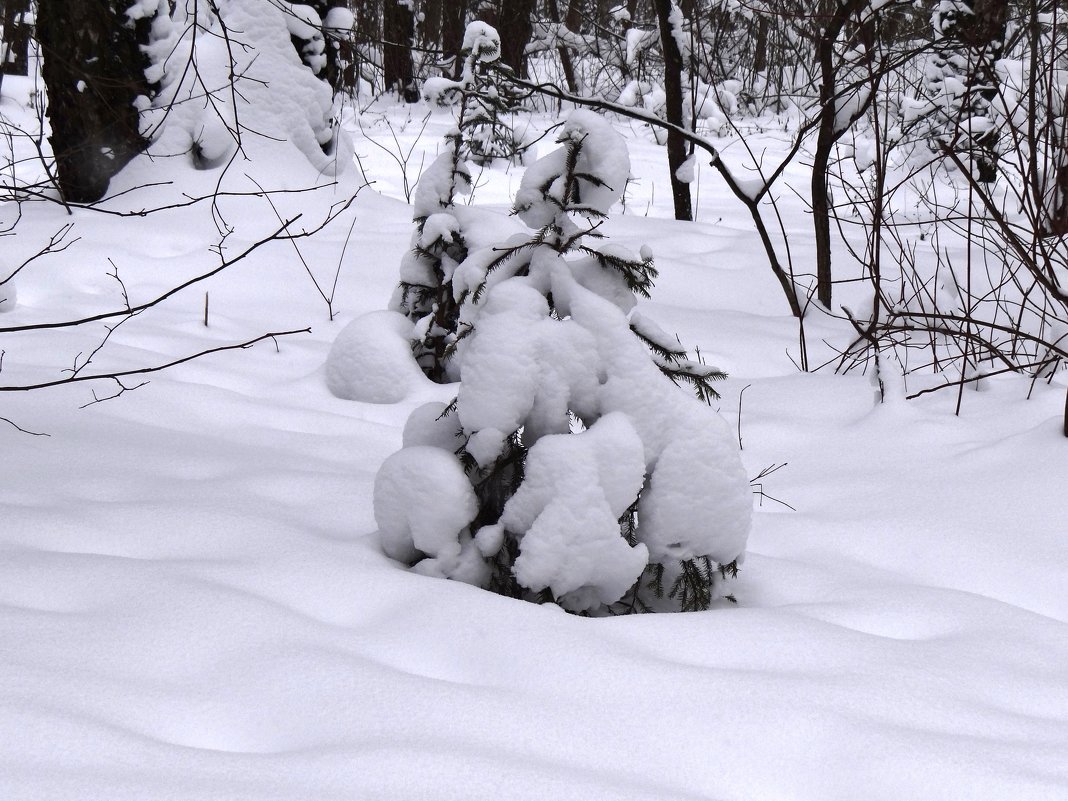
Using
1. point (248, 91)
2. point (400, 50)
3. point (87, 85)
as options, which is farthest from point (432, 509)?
point (400, 50)

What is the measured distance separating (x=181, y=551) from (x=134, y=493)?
0.37 metres

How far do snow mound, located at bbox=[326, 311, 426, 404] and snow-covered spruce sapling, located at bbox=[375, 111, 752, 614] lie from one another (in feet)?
4.67

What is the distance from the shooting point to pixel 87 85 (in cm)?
493

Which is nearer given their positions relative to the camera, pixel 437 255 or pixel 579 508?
pixel 579 508

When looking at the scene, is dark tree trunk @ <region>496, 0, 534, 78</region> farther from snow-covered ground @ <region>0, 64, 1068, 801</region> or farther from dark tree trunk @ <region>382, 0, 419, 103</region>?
snow-covered ground @ <region>0, 64, 1068, 801</region>

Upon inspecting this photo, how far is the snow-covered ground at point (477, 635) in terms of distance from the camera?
113cm

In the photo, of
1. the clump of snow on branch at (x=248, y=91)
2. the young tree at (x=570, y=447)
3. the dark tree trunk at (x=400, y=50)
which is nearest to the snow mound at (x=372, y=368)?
the young tree at (x=570, y=447)

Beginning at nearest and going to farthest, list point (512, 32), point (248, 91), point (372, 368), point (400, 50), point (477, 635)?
1. point (477, 635)
2. point (372, 368)
3. point (248, 91)
4. point (512, 32)
5. point (400, 50)

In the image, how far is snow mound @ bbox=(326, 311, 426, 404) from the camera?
325 centimetres

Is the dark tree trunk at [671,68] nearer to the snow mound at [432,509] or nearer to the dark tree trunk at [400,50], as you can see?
the snow mound at [432,509]

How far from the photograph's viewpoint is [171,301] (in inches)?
170

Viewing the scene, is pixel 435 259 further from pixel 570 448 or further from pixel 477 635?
pixel 477 635

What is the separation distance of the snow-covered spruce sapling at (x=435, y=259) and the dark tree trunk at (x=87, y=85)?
2.30 metres

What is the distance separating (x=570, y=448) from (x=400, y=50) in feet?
34.8
